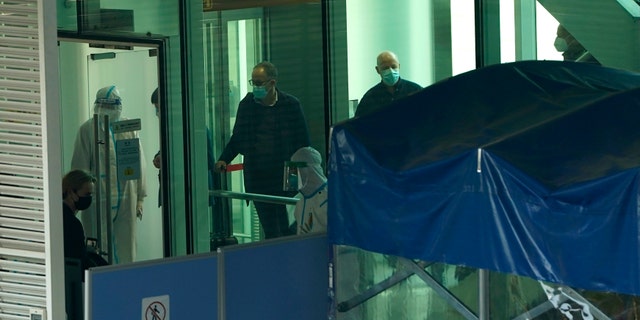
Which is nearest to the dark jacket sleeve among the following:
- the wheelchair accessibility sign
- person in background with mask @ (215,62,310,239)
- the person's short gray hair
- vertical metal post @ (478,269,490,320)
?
person in background with mask @ (215,62,310,239)

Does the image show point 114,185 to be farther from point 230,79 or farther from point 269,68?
point 269,68

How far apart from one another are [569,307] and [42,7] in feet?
9.61

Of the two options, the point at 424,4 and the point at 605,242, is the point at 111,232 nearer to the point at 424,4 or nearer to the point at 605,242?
the point at 424,4

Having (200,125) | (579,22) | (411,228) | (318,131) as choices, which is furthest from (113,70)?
(579,22)

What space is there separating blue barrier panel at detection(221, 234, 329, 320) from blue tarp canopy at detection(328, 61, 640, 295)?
0.21 meters

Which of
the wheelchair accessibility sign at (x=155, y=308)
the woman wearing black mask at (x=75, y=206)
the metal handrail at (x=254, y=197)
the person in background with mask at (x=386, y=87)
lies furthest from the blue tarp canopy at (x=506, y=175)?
the person in background with mask at (x=386, y=87)

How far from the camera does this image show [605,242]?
211 inches

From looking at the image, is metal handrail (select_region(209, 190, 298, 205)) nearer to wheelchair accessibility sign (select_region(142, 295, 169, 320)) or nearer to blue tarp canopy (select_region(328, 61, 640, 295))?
blue tarp canopy (select_region(328, 61, 640, 295))

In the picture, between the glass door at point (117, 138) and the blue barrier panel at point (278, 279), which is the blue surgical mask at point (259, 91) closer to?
the glass door at point (117, 138)

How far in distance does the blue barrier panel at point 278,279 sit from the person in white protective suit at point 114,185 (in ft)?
7.08

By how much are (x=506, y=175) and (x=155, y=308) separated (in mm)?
1911

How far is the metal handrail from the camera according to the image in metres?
9.57

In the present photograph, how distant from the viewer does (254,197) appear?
32.1 ft

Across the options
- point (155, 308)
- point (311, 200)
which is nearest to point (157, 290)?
point (155, 308)
